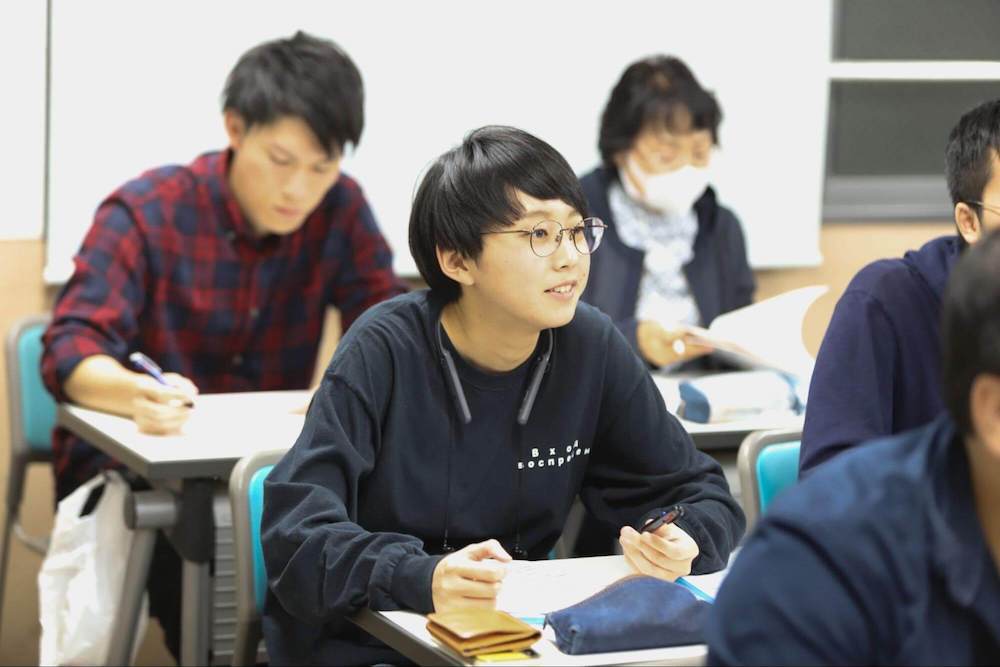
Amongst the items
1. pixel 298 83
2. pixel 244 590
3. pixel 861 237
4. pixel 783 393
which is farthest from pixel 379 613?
pixel 861 237

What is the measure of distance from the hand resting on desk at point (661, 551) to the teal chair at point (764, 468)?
431mm

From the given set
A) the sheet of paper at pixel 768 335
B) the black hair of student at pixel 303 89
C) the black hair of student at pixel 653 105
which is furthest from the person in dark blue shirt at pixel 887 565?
the black hair of student at pixel 653 105

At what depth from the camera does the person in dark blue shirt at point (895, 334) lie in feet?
6.54

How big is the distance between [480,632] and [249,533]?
67cm

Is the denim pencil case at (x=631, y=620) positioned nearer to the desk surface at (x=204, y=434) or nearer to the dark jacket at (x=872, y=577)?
the dark jacket at (x=872, y=577)

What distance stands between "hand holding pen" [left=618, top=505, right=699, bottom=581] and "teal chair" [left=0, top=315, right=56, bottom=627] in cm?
183

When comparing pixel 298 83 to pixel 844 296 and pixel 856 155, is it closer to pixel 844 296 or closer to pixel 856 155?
pixel 844 296

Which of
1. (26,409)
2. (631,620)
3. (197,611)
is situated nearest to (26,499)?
(26,409)

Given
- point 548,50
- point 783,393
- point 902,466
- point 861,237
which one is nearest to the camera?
point 902,466

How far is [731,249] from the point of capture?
388cm

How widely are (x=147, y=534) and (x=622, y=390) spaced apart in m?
0.95

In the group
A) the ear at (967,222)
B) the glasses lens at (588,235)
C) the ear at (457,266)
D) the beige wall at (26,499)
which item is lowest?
the beige wall at (26,499)

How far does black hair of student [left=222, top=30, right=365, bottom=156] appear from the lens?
3.16 m

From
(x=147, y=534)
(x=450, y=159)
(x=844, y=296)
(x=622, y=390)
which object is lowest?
(x=147, y=534)
